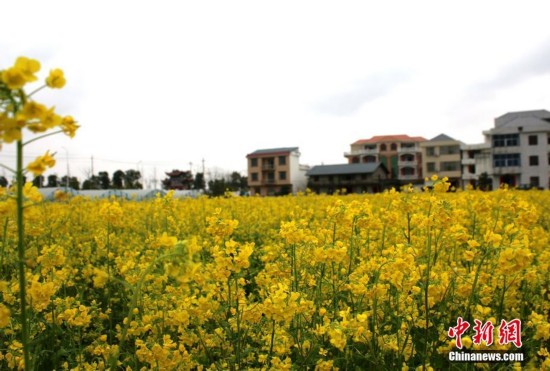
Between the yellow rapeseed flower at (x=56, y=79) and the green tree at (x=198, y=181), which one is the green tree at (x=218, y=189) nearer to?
the green tree at (x=198, y=181)

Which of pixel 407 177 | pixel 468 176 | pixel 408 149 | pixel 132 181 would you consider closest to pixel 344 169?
pixel 407 177

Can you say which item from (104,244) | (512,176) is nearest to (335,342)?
(104,244)

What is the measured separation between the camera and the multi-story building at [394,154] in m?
64.7

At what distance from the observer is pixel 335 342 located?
1.97m

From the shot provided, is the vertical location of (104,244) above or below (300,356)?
above

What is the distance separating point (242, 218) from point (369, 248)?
4.51 metres

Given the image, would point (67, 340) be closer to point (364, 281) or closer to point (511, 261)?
point (364, 281)

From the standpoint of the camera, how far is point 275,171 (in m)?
63.0

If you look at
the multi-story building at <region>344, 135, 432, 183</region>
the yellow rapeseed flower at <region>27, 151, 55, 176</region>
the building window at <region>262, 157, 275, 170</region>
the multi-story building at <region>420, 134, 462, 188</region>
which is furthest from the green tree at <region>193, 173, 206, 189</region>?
the yellow rapeseed flower at <region>27, 151, 55, 176</region>

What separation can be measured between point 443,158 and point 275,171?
75.2ft

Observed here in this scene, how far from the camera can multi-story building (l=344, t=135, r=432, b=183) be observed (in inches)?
2547

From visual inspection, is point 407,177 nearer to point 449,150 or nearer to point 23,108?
point 449,150

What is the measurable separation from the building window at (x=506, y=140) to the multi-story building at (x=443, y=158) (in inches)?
260

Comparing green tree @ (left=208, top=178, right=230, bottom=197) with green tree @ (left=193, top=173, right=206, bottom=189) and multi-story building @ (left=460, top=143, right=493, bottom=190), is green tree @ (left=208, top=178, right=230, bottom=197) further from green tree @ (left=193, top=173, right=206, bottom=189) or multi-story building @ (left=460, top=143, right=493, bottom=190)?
multi-story building @ (left=460, top=143, right=493, bottom=190)
